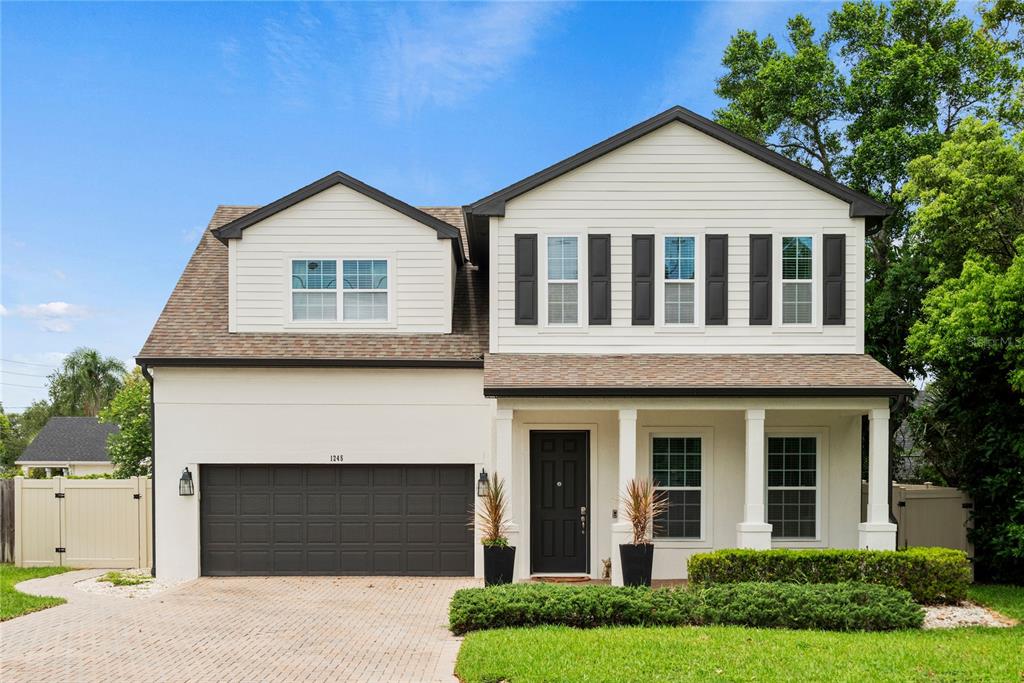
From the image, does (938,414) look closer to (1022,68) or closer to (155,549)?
(1022,68)

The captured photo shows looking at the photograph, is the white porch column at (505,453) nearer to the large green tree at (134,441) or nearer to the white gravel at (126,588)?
the white gravel at (126,588)

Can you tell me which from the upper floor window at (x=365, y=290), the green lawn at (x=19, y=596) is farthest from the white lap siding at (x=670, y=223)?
the green lawn at (x=19, y=596)

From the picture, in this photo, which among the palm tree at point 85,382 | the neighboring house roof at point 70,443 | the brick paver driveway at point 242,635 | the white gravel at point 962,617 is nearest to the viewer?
the brick paver driveway at point 242,635

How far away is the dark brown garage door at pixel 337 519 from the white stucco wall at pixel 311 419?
0.97 ft

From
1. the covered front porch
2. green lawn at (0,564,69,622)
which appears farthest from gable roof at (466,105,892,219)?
green lawn at (0,564,69,622)

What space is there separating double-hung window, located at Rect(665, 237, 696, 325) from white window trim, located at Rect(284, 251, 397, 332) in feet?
16.6

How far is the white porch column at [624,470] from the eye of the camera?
12.4 metres

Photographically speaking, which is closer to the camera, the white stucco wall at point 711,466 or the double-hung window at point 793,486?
the white stucco wall at point 711,466

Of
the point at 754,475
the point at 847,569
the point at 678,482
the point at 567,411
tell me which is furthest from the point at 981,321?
the point at 567,411

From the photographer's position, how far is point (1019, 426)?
13.7 metres

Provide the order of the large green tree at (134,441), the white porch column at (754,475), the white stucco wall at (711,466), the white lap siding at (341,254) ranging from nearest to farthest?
the white porch column at (754,475), the white stucco wall at (711,466), the white lap siding at (341,254), the large green tree at (134,441)

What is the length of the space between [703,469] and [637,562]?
2776 millimetres

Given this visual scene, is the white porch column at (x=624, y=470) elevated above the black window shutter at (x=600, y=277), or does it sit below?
below

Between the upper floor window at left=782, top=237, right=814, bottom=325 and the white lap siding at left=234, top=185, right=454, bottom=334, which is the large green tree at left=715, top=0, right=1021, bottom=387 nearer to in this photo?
the upper floor window at left=782, top=237, right=814, bottom=325
